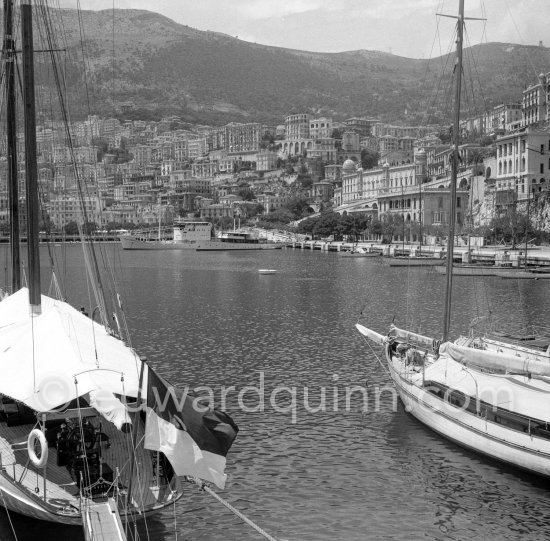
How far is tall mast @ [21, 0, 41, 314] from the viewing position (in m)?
20.5

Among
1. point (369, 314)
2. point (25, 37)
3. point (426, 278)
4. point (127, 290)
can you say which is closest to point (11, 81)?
point (25, 37)

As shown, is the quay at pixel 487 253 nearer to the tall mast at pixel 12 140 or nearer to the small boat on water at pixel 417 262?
the small boat on water at pixel 417 262

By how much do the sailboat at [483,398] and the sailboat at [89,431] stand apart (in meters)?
9.93

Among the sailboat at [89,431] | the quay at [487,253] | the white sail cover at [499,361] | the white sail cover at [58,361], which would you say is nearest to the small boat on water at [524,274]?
the quay at [487,253]

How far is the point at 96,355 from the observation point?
16.8 metres

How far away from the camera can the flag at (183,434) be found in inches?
531

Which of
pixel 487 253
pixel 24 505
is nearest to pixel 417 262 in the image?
pixel 487 253

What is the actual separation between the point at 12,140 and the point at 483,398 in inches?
740

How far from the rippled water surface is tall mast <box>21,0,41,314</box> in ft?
19.8

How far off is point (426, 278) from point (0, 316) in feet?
231

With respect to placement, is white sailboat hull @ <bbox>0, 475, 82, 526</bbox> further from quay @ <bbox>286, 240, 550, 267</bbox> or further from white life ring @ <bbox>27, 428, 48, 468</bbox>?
quay @ <bbox>286, 240, 550, 267</bbox>

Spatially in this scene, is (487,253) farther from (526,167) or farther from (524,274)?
(526,167)

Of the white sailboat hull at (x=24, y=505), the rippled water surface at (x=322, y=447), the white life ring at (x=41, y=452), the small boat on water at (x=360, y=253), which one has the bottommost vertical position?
the rippled water surface at (x=322, y=447)

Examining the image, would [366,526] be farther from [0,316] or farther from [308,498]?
[0,316]
